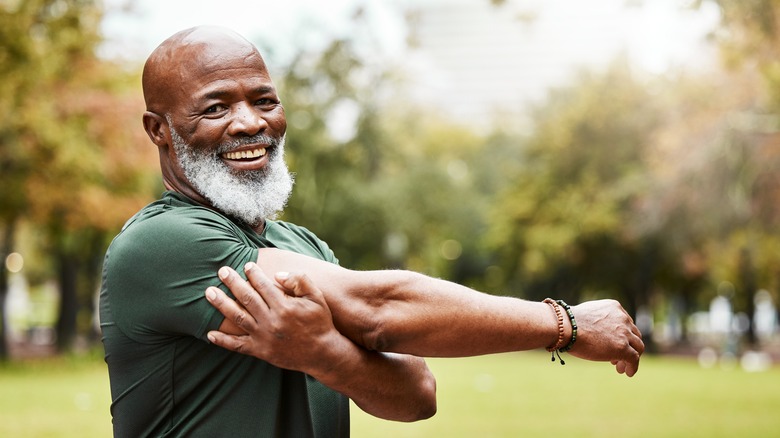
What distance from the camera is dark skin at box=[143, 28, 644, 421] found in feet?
7.00

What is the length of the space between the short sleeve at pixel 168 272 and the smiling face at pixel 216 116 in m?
0.20

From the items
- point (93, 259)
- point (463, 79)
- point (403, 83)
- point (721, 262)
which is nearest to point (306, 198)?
point (403, 83)

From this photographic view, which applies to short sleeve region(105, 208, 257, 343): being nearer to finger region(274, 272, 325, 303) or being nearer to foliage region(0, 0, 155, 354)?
finger region(274, 272, 325, 303)

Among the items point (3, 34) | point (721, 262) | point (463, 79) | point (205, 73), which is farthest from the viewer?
point (463, 79)

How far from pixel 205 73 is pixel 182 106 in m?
Answer: 0.11

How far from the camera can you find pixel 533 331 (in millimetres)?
2332

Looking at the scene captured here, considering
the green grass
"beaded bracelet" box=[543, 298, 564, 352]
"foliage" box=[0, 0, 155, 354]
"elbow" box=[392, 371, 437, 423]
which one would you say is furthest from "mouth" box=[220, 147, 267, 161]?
"foliage" box=[0, 0, 155, 354]

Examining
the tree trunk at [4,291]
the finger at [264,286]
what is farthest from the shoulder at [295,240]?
the tree trunk at [4,291]

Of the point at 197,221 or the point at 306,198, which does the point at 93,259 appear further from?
the point at 197,221

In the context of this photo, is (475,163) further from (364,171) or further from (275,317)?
(275,317)

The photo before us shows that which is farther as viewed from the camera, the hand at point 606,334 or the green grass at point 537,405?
the green grass at point 537,405

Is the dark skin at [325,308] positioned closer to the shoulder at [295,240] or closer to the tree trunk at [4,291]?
the shoulder at [295,240]

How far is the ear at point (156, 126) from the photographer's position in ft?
8.20

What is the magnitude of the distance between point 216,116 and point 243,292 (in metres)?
0.54
